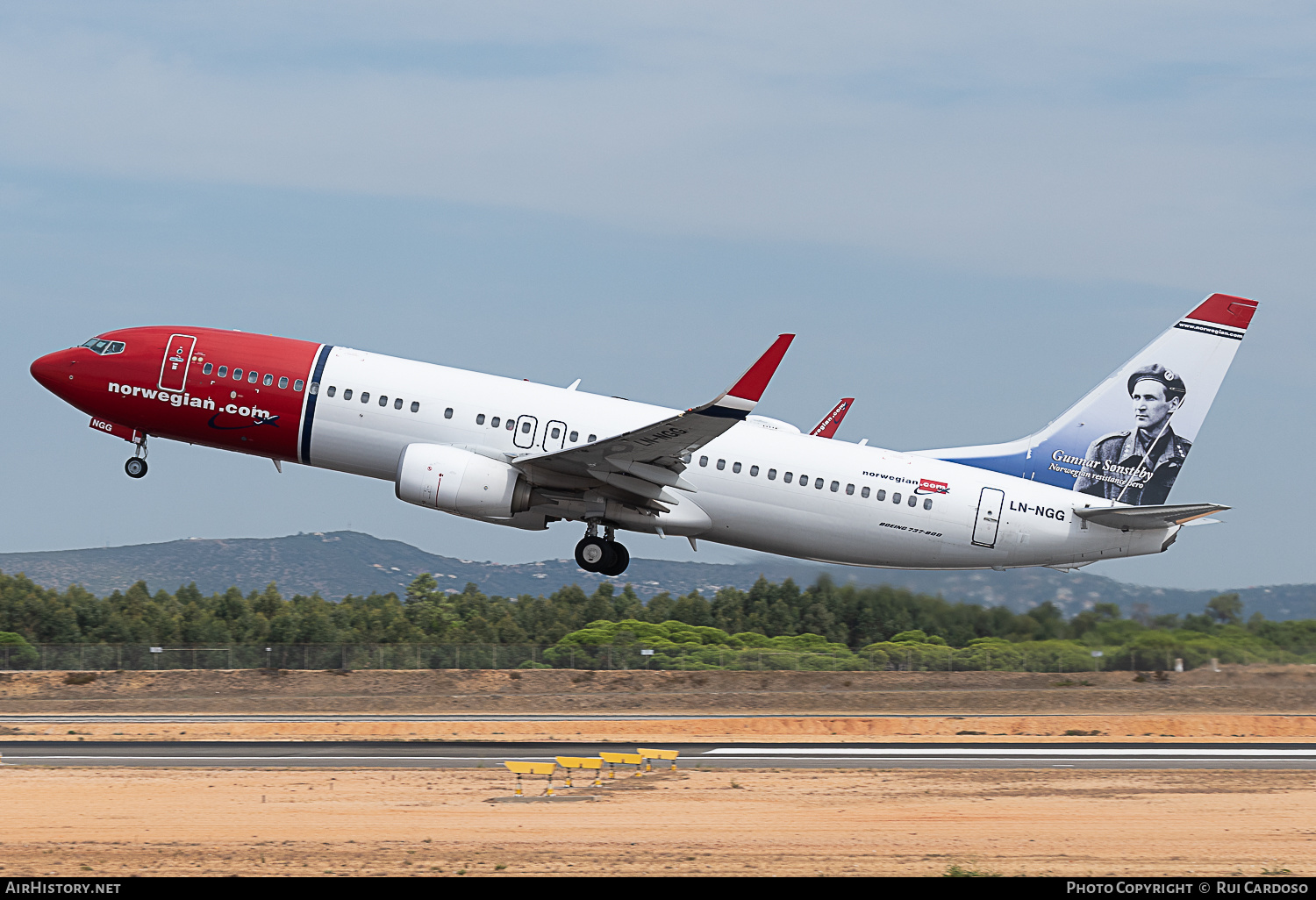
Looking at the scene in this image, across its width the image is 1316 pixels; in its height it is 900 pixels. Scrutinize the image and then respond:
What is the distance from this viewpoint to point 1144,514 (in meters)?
35.8

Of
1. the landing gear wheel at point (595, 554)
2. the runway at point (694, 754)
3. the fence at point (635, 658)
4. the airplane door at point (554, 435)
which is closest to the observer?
the runway at point (694, 754)

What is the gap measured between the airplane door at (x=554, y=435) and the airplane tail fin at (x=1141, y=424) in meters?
9.71

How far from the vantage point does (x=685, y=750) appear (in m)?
32.6

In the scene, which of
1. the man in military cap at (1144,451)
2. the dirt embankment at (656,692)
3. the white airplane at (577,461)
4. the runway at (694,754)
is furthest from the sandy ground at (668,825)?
the dirt embankment at (656,692)

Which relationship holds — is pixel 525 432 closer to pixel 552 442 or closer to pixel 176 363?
pixel 552 442

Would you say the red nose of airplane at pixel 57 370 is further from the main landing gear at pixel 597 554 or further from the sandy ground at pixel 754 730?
the main landing gear at pixel 597 554

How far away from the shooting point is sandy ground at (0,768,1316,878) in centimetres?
1931

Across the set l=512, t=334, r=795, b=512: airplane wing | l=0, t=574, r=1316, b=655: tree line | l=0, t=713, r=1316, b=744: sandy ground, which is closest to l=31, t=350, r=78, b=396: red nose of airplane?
l=0, t=713, r=1316, b=744: sandy ground

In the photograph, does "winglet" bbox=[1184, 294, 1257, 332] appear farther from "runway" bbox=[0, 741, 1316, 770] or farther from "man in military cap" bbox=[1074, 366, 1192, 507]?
"runway" bbox=[0, 741, 1316, 770]

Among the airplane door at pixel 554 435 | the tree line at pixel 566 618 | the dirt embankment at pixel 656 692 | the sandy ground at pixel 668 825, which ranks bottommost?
the sandy ground at pixel 668 825

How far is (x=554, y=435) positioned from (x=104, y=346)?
11.7 m

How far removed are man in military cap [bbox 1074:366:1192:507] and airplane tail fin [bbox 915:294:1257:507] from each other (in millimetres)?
23

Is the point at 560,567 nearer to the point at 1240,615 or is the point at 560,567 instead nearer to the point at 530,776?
the point at 1240,615

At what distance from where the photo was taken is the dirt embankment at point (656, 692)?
42750mm
